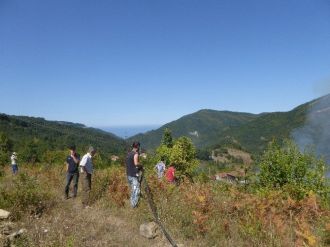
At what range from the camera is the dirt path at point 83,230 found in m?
5.98

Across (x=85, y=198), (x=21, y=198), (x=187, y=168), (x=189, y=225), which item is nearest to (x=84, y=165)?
(x=85, y=198)

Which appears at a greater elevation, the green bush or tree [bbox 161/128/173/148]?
tree [bbox 161/128/173/148]

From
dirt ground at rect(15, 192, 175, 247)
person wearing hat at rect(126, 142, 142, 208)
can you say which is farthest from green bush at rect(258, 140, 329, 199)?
dirt ground at rect(15, 192, 175, 247)

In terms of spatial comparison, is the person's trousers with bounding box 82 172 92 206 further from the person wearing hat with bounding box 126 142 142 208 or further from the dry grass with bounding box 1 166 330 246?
the person wearing hat with bounding box 126 142 142 208

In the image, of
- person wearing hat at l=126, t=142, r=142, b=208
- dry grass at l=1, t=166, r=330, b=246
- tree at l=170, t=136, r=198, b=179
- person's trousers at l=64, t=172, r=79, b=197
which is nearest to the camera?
dry grass at l=1, t=166, r=330, b=246

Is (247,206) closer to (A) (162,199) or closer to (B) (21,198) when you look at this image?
(A) (162,199)

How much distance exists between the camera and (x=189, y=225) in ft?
24.4

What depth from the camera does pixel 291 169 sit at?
16.2m

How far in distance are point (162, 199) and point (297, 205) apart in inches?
119

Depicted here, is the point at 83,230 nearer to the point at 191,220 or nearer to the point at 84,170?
the point at 191,220

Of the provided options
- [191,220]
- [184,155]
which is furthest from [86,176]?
[184,155]

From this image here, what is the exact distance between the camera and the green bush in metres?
15.6

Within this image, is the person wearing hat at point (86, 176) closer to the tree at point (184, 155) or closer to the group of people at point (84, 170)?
the group of people at point (84, 170)

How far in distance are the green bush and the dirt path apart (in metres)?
9.34
